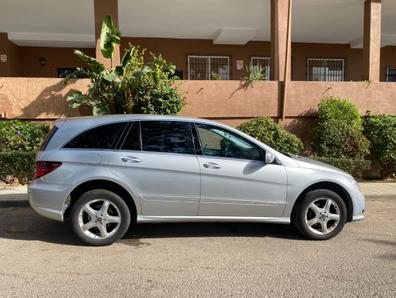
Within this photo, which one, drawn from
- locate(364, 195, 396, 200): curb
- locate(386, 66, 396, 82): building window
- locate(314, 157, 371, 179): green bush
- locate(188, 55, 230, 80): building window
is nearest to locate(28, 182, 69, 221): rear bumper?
locate(364, 195, 396, 200): curb

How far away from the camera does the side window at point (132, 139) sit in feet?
18.7

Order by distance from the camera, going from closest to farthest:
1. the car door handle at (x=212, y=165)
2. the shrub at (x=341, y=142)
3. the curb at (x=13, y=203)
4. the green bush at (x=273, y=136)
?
the car door handle at (x=212, y=165), the curb at (x=13, y=203), the green bush at (x=273, y=136), the shrub at (x=341, y=142)

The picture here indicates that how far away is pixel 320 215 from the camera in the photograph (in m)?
5.89

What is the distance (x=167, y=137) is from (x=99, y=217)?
4.33ft

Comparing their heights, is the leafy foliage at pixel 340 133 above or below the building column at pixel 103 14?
below

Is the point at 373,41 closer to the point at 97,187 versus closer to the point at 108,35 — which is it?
the point at 108,35

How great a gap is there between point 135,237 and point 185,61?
11661mm

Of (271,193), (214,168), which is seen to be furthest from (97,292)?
(271,193)

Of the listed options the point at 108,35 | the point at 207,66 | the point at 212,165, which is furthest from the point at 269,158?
the point at 207,66

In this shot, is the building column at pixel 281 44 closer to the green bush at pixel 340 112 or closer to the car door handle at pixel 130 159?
the green bush at pixel 340 112

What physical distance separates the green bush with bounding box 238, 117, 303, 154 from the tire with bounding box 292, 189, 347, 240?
161 inches

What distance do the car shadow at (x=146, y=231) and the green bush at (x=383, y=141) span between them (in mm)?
5208

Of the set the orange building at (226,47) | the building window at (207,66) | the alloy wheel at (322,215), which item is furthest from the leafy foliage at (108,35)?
the building window at (207,66)

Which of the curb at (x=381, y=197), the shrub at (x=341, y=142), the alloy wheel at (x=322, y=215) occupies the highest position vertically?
the shrub at (x=341, y=142)
